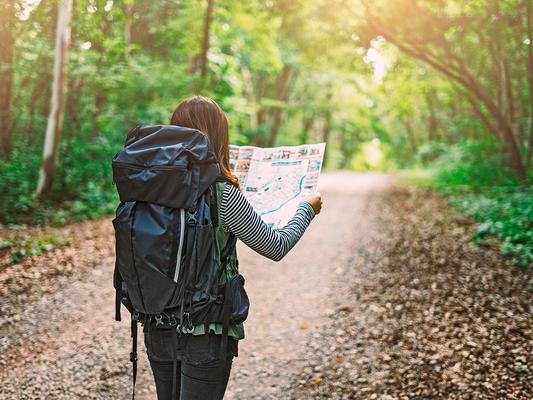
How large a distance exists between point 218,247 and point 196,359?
18.4 inches

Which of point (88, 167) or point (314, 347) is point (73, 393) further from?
point (88, 167)

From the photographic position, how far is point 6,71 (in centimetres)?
962

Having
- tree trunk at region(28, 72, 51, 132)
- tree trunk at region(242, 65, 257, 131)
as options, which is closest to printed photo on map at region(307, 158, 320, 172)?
tree trunk at region(28, 72, 51, 132)

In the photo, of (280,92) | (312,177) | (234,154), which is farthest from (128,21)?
(312,177)

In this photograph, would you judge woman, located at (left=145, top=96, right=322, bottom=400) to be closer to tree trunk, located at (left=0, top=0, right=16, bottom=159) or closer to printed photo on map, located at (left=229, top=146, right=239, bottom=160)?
printed photo on map, located at (left=229, top=146, right=239, bottom=160)

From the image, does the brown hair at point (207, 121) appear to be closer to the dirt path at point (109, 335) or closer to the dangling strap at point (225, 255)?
the dangling strap at point (225, 255)

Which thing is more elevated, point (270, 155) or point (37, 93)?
point (37, 93)

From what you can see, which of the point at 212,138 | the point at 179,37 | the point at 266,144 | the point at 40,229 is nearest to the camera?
the point at 212,138

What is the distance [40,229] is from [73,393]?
5.33m

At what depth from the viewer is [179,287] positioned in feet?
4.77

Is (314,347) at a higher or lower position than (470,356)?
lower

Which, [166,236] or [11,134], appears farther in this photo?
[11,134]

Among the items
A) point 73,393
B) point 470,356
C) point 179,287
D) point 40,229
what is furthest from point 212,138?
point 40,229

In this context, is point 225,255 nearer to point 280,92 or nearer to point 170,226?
point 170,226
